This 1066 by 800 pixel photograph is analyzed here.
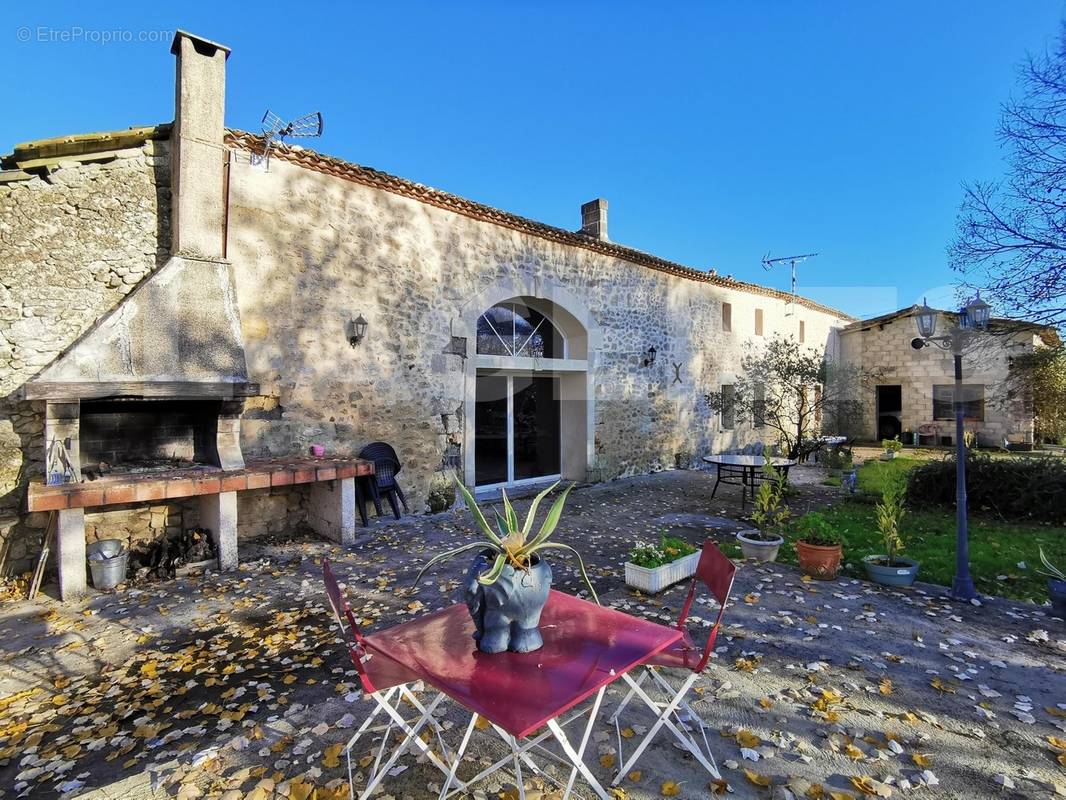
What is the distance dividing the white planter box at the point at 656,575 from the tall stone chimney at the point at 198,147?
17.7 feet

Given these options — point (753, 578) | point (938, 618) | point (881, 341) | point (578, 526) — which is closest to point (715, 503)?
point (578, 526)

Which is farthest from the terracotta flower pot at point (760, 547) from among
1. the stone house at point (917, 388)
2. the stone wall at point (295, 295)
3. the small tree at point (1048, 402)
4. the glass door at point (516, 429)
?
the stone house at point (917, 388)

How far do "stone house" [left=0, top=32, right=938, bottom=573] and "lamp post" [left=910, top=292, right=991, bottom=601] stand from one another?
228 inches

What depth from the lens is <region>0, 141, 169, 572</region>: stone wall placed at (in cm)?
495

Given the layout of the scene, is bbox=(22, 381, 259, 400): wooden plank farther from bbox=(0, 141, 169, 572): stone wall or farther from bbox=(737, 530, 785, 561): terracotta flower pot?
bbox=(737, 530, 785, 561): terracotta flower pot

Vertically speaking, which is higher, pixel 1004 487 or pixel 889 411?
pixel 889 411

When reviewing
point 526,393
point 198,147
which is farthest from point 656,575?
point 198,147

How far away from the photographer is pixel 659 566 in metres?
4.61

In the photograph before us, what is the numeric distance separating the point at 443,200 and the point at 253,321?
3259 mm

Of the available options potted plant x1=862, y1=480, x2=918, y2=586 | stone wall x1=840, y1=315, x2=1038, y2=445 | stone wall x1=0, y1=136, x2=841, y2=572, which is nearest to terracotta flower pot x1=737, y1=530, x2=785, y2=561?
potted plant x1=862, y1=480, x2=918, y2=586

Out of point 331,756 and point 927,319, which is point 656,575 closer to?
point 331,756

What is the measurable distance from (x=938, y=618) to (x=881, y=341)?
1776cm

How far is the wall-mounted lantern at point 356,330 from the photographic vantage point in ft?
22.6

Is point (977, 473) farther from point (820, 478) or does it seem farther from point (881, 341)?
point (881, 341)
